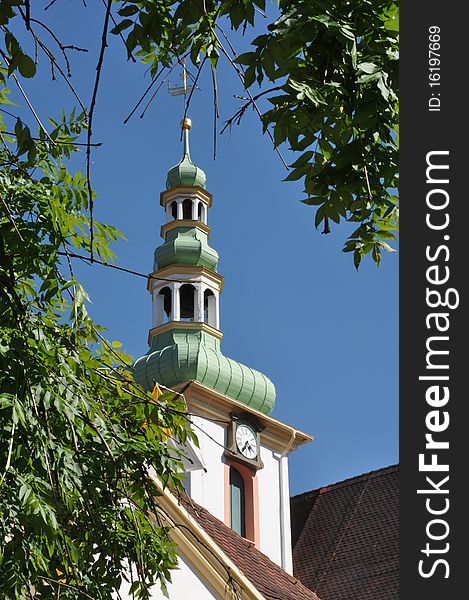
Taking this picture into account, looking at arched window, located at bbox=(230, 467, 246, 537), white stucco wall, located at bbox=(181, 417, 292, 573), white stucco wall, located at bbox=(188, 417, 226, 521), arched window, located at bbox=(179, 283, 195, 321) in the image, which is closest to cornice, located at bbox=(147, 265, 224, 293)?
arched window, located at bbox=(179, 283, 195, 321)

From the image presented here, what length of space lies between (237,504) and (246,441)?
54.6 inches

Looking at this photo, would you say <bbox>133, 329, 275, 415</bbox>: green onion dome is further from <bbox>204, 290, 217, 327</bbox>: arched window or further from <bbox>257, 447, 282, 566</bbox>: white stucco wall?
<bbox>257, 447, 282, 566</bbox>: white stucco wall

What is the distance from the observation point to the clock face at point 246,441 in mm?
26156

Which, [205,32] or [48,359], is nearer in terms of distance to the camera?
[205,32]

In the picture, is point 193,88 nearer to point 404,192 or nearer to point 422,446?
point 404,192

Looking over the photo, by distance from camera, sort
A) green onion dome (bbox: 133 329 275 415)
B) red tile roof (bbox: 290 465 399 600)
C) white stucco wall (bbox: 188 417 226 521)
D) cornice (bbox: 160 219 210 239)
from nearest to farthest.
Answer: red tile roof (bbox: 290 465 399 600)
white stucco wall (bbox: 188 417 226 521)
green onion dome (bbox: 133 329 275 415)
cornice (bbox: 160 219 210 239)

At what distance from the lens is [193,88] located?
4367 millimetres

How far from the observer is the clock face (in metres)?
26.2

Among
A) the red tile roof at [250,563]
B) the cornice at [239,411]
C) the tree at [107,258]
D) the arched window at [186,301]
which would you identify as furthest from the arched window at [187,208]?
the tree at [107,258]

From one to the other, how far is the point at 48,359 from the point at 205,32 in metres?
1.91

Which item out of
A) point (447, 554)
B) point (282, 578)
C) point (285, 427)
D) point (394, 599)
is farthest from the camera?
point (285, 427)

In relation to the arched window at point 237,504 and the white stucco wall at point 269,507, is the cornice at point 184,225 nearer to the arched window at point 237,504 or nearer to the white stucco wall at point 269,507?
the white stucco wall at point 269,507

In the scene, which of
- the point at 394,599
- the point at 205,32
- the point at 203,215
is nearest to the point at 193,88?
the point at 205,32

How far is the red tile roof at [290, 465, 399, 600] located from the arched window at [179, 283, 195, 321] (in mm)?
4938
